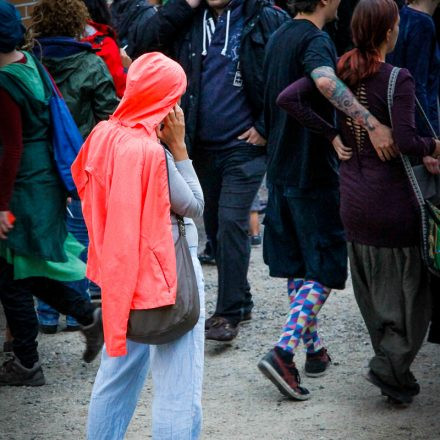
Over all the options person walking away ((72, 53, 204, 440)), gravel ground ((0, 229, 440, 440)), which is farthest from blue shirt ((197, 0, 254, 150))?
person walking away ((72, 53, 204, 440))

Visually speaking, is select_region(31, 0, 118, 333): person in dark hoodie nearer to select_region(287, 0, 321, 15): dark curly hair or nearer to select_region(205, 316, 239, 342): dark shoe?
select_region(205, 316, 239, 342): dark shoe

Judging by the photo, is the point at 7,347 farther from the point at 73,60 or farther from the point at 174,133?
the point at 174,133

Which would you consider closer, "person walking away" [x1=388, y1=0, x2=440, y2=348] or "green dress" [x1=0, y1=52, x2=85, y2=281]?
"green dress" [x1=0, y1=52, x2=85, y2=281]

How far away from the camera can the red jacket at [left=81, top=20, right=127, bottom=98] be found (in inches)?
243

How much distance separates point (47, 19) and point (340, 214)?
79.3 inches

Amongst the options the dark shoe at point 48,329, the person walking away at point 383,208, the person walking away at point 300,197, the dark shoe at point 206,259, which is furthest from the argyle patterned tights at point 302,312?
the dark shoe at point 206,259

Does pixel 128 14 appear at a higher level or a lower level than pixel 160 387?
higher

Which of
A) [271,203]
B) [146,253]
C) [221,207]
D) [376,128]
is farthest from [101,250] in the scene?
[221,207]

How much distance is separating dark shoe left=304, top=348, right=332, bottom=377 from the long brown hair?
5.01 ft

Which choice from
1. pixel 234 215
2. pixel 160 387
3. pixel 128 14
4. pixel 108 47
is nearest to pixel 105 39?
pixel 108 47

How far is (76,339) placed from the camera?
6.04 meters

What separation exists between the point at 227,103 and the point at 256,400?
1675 millimetres

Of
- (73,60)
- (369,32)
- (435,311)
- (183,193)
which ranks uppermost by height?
(369,32)

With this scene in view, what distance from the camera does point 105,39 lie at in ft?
20.4
